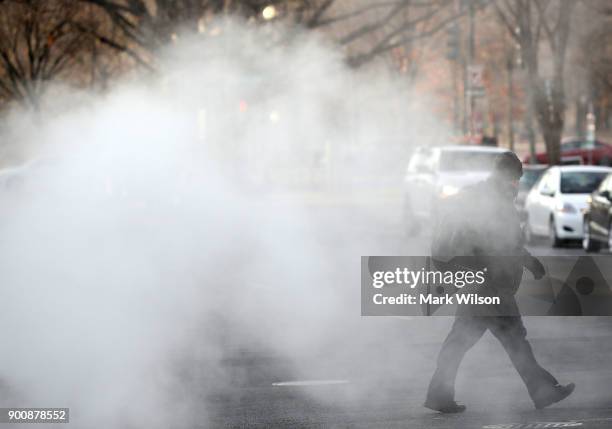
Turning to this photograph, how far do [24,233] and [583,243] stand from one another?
14218mm

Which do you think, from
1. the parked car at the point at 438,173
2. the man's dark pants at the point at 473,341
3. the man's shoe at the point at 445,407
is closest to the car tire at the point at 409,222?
the parked car at the point at 438,173

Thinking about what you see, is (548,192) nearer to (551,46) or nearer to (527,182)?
(527,182)

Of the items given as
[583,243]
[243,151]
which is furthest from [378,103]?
[243,151]

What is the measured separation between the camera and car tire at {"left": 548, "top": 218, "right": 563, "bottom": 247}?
2452cm

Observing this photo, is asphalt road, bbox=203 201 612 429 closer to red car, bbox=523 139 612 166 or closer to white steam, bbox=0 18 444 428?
white steam, bbox=0 18 444 428

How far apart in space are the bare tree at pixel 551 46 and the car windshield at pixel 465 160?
13337 mm

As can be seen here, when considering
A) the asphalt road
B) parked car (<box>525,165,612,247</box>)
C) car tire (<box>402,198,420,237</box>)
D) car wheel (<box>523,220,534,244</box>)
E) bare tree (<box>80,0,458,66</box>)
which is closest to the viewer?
the asphalt road

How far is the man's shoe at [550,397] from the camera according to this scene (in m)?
8.70

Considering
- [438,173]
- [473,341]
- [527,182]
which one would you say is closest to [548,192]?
[438,173]

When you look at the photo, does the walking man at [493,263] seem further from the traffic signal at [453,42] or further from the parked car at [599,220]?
the traffic signal at [453,42]

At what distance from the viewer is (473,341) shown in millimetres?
8836

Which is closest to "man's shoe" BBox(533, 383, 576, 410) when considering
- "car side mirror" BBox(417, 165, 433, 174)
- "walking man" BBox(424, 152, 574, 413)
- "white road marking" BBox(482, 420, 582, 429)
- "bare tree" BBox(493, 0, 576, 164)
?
"walking man" BBox(424, 152, 574, 413)

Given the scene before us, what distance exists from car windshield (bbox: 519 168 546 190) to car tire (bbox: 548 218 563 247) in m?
6.43

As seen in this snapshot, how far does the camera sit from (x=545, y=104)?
44.8m
